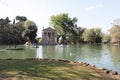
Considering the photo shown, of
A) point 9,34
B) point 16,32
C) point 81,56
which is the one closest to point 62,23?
point 16,32

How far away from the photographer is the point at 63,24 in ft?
384

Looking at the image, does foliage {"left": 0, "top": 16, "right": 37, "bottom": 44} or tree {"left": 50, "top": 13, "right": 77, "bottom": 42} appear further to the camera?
tree {"left": 50, "top": 13, "right": 77, "bottom": 42}

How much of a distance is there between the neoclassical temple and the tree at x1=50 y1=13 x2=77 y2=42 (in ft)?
9.57

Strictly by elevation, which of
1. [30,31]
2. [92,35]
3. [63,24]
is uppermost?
[63,24]

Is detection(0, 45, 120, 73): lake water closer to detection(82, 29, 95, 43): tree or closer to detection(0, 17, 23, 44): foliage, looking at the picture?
detection(0, 17, 23, 44): foliage

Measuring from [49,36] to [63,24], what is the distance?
9594 mm

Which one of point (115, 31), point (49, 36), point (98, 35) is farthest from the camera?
point (98, 35)

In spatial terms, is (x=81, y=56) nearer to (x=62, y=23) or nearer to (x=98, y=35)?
(x=62, y=23)

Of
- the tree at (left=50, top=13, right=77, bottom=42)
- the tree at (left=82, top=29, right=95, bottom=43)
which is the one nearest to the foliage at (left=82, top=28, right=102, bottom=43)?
the tree at (left=82, top=29, right=95, bottom=43)

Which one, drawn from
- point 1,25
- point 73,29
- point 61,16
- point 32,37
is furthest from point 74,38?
point 1,25

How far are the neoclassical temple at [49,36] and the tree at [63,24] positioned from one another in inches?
115

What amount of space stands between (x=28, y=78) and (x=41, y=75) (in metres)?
0.86

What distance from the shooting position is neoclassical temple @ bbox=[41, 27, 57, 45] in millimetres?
110588

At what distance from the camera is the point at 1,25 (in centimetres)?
9175
